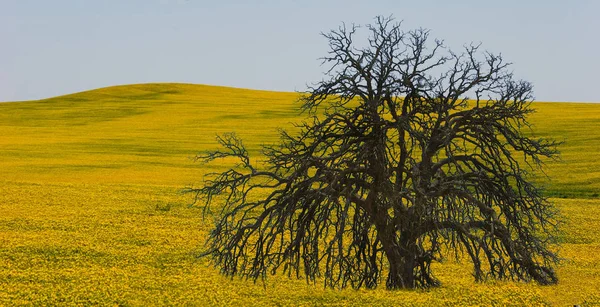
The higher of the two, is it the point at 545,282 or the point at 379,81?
the point at 379,81

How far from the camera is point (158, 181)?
38906 mm

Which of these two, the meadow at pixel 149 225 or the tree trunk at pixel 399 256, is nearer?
the tree trunk at pixel 399 256

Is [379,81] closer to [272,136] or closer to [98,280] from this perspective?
[98,280]

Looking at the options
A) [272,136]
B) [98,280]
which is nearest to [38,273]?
[98,280]

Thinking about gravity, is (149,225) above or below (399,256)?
below

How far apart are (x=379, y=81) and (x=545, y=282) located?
6.31 m

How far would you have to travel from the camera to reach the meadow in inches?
563

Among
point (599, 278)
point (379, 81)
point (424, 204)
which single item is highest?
point (379, 81)

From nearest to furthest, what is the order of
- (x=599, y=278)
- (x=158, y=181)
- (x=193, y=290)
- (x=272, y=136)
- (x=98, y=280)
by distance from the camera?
(x=193, y=290) → (x=98, y=280) → (x=599, y=278) → (x=158, y=181) → (x=272, y=136)

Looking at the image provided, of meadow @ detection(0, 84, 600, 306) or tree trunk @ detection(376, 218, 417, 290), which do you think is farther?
meadow @ detection(0, 84, 600, 306)

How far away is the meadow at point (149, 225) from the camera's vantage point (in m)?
14.3

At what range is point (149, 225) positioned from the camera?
81.5 ft

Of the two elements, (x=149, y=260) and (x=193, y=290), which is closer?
(x=193, y=290)

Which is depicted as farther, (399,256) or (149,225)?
(149,225)
